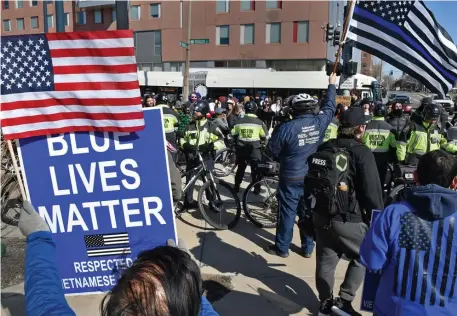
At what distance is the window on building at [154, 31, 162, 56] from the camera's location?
137 ft

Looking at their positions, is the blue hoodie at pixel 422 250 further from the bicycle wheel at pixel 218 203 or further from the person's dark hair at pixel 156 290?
the bicycle wheel at pixel 218 203

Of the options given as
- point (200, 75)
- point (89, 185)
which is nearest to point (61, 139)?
point (89, 185)

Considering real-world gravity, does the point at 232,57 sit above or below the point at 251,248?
above

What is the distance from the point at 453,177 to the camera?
7.28 feet

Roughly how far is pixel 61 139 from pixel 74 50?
622mm

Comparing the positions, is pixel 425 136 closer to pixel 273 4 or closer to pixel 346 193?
pixel 346 193

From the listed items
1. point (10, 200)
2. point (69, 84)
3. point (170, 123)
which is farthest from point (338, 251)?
point (170, 123)

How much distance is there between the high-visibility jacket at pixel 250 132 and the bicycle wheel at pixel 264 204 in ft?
4.84

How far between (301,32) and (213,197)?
33355mm

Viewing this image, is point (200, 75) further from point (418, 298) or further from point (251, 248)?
point (418, 298)

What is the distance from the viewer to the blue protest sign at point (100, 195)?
273 centimetres

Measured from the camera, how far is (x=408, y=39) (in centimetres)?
470

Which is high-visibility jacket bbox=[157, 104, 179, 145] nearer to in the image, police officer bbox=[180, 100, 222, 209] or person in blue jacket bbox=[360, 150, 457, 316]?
police officer bbox=[180, 100, 222, 209]

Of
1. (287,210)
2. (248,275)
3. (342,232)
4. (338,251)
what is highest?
(342,232)
